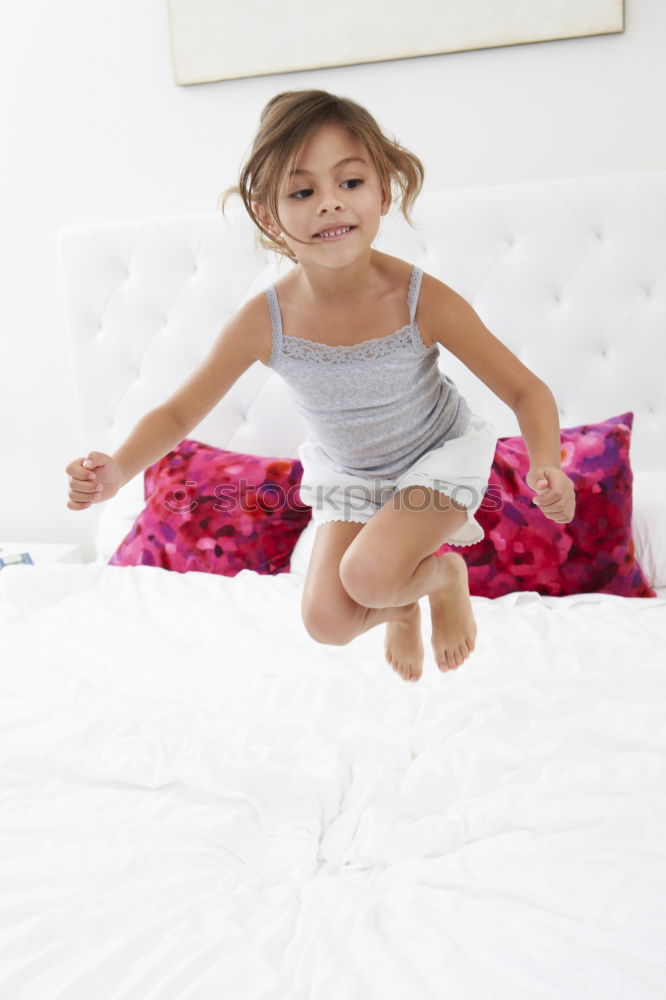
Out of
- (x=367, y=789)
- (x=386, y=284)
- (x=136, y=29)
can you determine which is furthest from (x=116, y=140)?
(x=367, y=789)

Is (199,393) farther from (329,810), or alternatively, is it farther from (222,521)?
(222,521)

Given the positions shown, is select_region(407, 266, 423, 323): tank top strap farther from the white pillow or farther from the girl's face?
the white pillow

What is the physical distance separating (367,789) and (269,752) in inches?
7.5

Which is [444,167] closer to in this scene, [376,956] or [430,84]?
[430,84]

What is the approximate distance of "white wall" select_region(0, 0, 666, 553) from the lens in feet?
7.74

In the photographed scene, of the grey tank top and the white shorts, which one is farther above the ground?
the grey tank top

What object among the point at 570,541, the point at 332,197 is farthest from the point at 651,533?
the point at 332,197

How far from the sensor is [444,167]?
8.18 feet

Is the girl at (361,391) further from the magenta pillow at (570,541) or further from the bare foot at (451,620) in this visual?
the magenta pillow at (570,541)

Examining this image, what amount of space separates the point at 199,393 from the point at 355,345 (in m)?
0.28

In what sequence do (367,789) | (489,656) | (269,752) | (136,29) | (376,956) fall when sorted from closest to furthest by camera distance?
1. (376,956)
2. (367,789)
3. (269,752)
4. (489,656)
5. (136,29)

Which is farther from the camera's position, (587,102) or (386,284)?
(587,102)

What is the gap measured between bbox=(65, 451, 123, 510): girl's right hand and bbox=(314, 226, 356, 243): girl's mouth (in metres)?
0.47

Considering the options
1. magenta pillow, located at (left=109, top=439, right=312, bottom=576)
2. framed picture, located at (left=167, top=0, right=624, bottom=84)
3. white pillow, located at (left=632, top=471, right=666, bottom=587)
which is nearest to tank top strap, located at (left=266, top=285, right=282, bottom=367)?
magenta pillow, located at (left=109, top=439, right=312, bottom=576)
